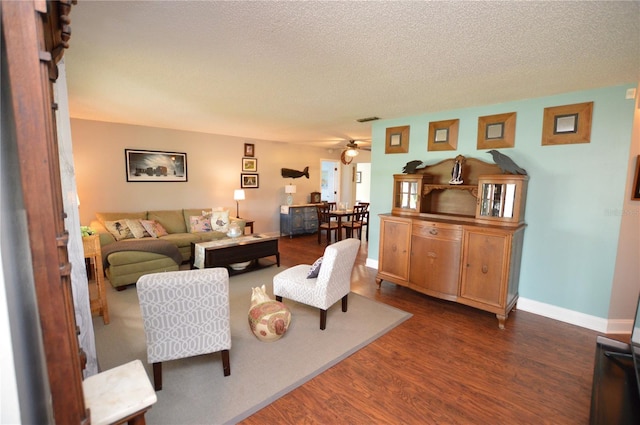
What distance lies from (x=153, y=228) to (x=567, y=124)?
5.65 metres

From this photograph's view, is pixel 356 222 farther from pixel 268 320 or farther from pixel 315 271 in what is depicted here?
pixel 268 320

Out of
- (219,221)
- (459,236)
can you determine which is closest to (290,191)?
(219,221)

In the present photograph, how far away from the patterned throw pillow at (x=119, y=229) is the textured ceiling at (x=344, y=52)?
1.75 m

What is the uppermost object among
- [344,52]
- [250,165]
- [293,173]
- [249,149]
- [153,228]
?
[344,52]

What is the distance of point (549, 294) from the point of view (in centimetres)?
320

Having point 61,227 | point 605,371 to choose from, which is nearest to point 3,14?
point 61,227

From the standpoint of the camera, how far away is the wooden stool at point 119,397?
3.24 ft

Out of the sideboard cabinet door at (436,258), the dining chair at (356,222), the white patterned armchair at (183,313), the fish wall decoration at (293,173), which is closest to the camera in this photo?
the white patterned armchair at (183,313)

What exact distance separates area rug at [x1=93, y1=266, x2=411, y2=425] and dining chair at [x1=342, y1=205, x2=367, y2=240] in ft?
9.74

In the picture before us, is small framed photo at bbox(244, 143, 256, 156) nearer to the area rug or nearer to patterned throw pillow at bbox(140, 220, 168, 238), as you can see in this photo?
patterned throw pillow at bbox(140, 220, 168, 238)

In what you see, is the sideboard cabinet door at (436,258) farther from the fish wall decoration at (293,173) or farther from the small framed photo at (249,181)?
the fish wall decoration at (293,173)

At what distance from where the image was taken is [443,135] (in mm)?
3873

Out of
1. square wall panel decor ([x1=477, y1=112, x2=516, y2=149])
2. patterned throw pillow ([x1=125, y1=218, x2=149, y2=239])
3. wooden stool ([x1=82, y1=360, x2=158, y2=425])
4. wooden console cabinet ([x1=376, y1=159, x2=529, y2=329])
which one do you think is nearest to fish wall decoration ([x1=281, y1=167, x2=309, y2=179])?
patterned throw pillow ([x1=125, y1=218, x2=149, y2=239])

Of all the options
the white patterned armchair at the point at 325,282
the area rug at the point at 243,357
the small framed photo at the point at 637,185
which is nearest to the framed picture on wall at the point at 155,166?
the area rug at the point at 243,357
